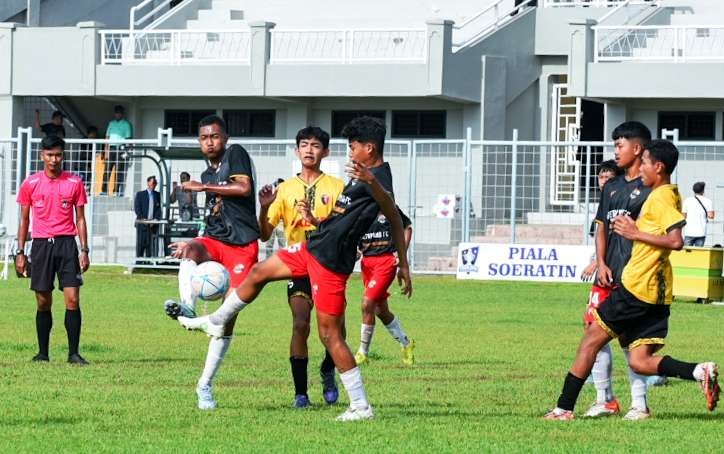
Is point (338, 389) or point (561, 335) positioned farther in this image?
point (561, 335)

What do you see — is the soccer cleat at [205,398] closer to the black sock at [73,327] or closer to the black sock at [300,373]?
the black sock at [300,373]

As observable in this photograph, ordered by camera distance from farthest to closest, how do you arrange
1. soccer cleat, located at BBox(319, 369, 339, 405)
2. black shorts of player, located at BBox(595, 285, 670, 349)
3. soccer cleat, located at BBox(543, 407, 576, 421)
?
soccer cleat, located at BBox(319, 369, 339, 405)
soccer cleat, located at BBox(543, 407, 576, 421)
black shorts of player, located at BBox(595, 285, 670, 349)

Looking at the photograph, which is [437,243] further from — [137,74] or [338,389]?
[338,389]

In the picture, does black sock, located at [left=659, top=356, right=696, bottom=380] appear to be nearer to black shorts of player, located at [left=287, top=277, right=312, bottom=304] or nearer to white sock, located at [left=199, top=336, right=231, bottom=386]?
black shorts of player, located at [left=287, top=277, right=312, bottom=304]

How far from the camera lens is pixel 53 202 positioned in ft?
50.7

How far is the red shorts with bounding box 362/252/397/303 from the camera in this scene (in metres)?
15.2

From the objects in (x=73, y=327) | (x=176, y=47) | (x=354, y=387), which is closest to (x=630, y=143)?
(x=354, y=387)

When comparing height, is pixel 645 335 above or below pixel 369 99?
below

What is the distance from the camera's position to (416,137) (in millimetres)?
38844

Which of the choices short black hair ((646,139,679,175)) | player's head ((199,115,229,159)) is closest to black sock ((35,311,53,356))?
player's head ((199,115,229,159))

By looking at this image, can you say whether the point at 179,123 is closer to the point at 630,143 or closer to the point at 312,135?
the point at 312,135

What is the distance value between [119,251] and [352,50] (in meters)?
7.41

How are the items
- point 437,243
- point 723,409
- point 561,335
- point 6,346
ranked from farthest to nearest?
point 437,243 → point 561,335 → point 6,346 → point 723,409

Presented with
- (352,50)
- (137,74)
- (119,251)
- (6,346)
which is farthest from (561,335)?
(137,74)
